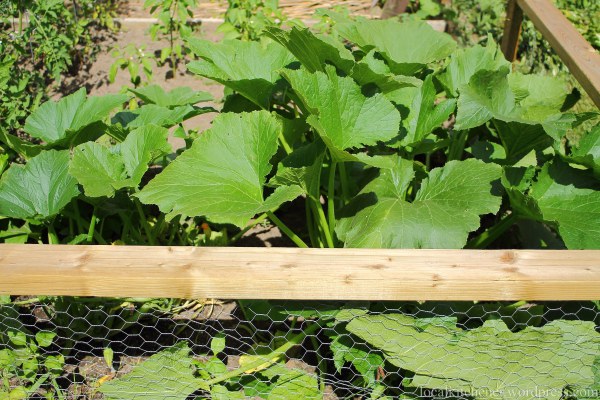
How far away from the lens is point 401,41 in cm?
330

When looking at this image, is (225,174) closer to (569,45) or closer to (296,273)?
(296,273)

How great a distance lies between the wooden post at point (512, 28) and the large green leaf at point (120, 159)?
109 inches

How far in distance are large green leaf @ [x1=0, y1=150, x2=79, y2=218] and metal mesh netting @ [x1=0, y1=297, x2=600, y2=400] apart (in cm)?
37

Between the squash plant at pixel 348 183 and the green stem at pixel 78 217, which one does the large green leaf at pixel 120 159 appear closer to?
the squash plant at pixel 348 183

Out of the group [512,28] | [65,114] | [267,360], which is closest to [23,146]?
[65,114]

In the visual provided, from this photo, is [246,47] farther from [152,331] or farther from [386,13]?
[386,13]

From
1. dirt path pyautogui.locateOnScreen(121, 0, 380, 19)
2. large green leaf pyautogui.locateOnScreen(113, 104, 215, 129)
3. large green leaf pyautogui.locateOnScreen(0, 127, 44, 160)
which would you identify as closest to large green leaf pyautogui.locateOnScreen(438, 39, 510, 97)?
large green leaf pyautogui.locateOnScreen(113, 104, 215, 129)

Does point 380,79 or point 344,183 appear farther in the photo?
point 344,183

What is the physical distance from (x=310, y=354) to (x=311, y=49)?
1.27 metres

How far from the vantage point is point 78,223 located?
3.08 metres

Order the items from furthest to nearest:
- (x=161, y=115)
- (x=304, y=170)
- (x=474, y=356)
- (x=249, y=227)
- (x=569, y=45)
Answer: (x=569, y=45) → (x=249, y=227) → (x=161, y=115) → (x=304, y=170) → (x=474, y=356)

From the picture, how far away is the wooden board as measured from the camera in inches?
131

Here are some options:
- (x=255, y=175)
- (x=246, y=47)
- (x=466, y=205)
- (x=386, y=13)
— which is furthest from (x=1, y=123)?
(x=386, y=13)

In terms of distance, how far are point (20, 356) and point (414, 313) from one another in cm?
155
